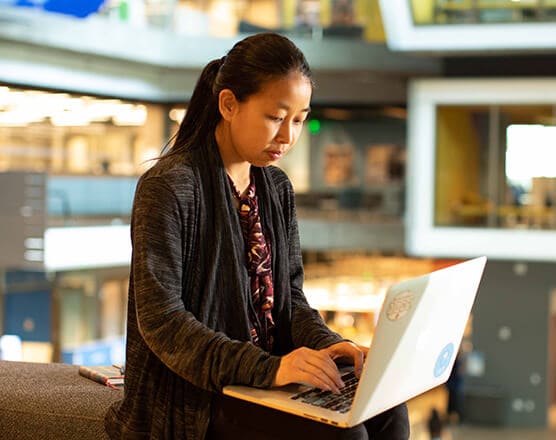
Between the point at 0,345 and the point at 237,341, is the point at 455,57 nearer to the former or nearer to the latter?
the point at 0,345

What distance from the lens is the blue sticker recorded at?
2455 mm

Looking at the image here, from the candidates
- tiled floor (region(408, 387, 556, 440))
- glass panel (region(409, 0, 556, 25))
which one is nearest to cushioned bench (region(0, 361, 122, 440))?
glass panel (region(409, 0, 556, 25))

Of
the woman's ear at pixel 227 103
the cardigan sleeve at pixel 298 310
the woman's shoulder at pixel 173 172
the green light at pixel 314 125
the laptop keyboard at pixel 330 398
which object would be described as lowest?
the laptop keyboard at pixel 330 398

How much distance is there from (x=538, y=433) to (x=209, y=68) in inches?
836

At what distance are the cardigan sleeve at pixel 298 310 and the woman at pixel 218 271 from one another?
1 cm

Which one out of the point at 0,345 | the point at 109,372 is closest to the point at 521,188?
the point at 0,345

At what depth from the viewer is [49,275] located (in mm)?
19531

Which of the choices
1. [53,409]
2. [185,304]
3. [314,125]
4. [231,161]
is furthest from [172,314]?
[314,125]

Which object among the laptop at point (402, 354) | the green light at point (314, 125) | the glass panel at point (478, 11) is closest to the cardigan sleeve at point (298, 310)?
the laptop at point (402, 354)

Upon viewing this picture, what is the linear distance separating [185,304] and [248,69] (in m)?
0.55

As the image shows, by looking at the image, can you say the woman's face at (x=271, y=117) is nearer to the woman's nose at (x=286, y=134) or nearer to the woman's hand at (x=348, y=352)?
the woman's nose at (x=286, y=134)

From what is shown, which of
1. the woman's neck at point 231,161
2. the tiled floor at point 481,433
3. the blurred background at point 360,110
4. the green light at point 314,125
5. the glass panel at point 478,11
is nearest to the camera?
the woman's neck at point 231,161

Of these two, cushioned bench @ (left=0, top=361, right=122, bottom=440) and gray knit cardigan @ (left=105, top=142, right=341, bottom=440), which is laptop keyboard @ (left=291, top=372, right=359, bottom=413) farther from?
cushioned bench @ (left=0, top=361, right=122, bottom=440)

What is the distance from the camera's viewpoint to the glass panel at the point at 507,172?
20453mm
